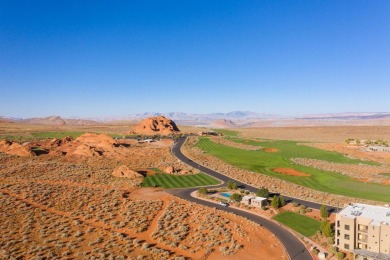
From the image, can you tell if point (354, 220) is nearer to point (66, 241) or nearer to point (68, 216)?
point (66, 241)

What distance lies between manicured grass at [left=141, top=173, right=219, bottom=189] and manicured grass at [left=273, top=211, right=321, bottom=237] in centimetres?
2298

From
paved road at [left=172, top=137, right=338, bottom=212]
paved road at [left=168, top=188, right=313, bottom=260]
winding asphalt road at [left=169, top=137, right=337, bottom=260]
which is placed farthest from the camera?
paved road at [left=172, top=137, right=338, bottom=212]

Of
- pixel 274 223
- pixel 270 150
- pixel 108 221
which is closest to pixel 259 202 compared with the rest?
pixel 274 223

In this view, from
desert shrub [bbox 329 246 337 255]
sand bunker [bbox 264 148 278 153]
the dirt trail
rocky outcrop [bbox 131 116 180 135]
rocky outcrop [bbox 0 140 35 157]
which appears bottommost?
desert shrub [bbox 329 246 337 255]

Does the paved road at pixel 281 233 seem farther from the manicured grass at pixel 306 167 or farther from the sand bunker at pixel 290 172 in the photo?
the sand bunker at pixel 290 172

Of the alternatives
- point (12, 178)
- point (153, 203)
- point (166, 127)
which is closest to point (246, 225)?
point (153, 203)

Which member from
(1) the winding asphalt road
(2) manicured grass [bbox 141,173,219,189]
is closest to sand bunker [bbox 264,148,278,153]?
(1) the winding asphalt road

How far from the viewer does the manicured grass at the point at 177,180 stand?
70.6m

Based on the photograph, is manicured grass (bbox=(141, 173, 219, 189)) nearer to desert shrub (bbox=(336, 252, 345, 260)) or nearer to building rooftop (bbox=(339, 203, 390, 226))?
building rooftop (bbox=(339, 203, 390, 226))

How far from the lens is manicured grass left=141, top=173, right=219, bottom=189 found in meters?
70.6

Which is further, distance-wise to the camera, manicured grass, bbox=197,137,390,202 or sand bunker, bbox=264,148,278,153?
sand bunker, bbox=264,148,278,153

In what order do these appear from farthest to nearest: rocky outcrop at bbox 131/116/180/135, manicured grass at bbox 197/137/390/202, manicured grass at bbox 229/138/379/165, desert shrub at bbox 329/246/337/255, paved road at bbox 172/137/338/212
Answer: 1. rocky outcrop at bbox 131/116/180/135
2. manicured grass at bbox 229/138/379/165
3. manicured grass at bbox 197/137/390/202
4. paved road at bbox 172/137/338/212
5. desert shrub at bbox 329/246/337/255

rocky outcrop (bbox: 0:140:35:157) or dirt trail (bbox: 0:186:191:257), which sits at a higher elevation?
rocky outcrop (bbox: 0:140:35:157)

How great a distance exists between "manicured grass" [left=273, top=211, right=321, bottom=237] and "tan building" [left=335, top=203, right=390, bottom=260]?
17.4ft
